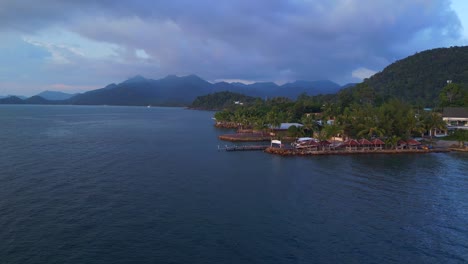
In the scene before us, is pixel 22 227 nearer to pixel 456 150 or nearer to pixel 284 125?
pixel 456 150

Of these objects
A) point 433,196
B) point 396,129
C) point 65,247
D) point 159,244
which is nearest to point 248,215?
point 159,244

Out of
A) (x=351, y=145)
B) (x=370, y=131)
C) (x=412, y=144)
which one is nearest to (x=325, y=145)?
(x=351, y=145)

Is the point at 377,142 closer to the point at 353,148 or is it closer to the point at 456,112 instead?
the point at 353,148

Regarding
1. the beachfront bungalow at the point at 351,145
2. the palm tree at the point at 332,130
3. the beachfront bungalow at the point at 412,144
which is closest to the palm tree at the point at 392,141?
the beachfront bungalow at the point at 412,144

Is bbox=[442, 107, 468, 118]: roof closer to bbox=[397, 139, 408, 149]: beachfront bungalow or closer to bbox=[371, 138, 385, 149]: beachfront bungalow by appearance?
bbox=[397, 139, 408, 149]: beachfront bungalow

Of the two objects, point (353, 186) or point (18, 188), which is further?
point (353, 186)

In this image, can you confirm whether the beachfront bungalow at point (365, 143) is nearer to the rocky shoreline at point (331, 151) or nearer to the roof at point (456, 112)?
the rocky shoreline at point (331, 151)
